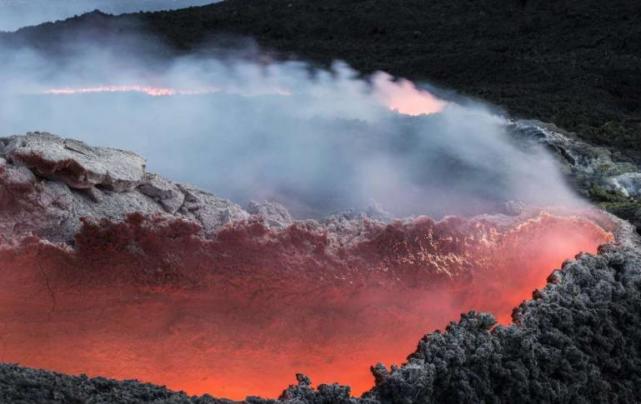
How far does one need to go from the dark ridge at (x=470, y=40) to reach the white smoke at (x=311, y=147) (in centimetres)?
494

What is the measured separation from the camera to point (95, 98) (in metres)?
10.4

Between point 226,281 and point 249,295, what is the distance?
→ 8.0 inches

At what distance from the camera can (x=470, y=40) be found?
81.1 ft

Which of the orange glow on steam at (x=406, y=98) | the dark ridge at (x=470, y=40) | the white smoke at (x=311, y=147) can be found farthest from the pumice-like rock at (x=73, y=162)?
the dark ridge at (x=470, y=40)

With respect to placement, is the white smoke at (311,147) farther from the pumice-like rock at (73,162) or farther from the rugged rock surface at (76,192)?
the pumice-like rock at (73,162)

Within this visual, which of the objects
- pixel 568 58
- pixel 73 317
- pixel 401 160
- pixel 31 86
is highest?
pixel 568 58

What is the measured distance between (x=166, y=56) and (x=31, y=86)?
10.5m

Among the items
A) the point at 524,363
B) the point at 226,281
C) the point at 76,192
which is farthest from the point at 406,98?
the point at 524,363

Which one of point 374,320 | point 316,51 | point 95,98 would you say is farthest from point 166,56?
point 374,320

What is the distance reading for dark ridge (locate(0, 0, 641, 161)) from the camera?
1744 cm

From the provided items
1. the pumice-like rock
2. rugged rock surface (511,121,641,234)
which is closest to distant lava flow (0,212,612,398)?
the pumice-like rock

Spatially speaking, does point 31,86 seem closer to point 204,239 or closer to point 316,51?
point 204,239

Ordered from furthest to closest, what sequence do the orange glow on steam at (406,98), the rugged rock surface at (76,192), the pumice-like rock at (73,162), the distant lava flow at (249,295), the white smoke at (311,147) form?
the orange glow on steam at (406,98), the white smoke at (311,147), the pumice-like rock at (73,162), the rugged rock surface at (76,192), the distant lava flow at (249,295)

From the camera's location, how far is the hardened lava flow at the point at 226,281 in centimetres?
488
